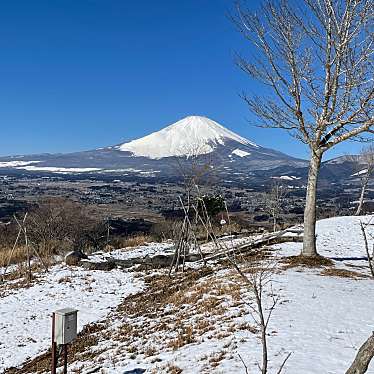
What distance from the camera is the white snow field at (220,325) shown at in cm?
589

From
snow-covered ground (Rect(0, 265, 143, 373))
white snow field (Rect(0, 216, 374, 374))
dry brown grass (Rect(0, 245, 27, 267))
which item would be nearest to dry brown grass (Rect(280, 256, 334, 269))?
white snow field (Rect(0, 216, 374, 374))

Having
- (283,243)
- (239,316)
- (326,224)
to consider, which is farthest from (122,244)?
(239,316)

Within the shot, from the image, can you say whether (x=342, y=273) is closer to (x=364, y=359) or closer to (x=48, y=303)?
(x=364, y=359)

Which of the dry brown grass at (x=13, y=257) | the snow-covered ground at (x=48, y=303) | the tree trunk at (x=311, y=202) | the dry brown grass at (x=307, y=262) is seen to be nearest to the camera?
the snow-covered ground at (x=48, y=303)

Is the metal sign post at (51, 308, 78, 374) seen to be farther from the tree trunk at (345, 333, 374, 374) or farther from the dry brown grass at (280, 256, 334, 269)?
the dry brown grass at (280, 256, 334, 269)

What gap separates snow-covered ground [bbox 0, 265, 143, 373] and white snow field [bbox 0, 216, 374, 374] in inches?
1.1

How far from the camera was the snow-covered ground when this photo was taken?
32.0 ft

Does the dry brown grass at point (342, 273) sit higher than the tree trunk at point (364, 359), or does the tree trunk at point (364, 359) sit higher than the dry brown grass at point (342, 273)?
the tree trunk at point (364, 359)

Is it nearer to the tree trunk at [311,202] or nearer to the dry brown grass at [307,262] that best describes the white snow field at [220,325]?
the dry brown grass at [307,262]

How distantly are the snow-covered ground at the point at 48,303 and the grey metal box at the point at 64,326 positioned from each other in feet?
10.1

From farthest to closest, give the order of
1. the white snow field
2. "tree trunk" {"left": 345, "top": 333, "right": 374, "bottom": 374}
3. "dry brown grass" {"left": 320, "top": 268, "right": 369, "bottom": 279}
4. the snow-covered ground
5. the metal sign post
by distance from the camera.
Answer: "dry brown grass" {"left": 320, "top": 268, "right": 369, "bottom": 279}, the snow-covered ground, the metal sign post, the white snow field, "tree trunk" {"left": 345, "top": 333, "right": 374, "bottom": 374}

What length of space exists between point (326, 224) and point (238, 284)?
53.1 feet

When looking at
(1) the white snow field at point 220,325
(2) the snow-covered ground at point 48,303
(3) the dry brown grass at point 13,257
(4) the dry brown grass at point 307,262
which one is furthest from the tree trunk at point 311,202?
(3) the dry brown grass at point 13,257

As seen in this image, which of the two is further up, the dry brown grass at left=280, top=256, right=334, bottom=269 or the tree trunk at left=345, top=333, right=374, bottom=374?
the tree trunk at left=345, top=333, right=374, bottom=374
